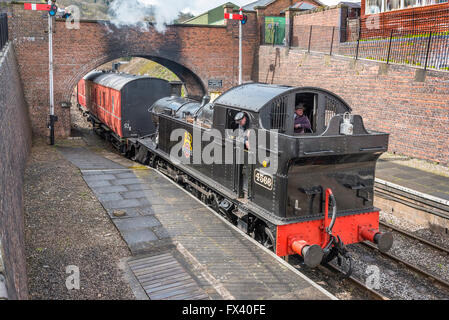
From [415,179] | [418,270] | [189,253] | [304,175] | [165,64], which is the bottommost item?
[418,270]

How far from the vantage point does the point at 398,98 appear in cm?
1426

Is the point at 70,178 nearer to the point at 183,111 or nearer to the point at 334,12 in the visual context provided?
the point at 183,111

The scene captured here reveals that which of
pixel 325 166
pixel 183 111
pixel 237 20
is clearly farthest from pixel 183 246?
pixel 237 20

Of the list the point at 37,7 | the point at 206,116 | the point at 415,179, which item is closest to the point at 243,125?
the point at 206,116

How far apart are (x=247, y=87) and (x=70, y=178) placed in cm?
590

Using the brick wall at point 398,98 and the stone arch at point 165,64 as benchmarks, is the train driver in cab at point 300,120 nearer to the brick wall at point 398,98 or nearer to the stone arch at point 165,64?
the brick wall at point 398,98

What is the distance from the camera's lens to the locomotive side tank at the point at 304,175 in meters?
6.22

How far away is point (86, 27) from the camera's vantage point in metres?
19.6

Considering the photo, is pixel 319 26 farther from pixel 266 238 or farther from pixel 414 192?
pixel 266 238

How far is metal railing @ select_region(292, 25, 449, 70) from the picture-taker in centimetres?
1414

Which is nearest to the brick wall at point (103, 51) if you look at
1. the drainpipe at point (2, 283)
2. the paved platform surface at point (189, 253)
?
the paved platform surface at point (189, 253)

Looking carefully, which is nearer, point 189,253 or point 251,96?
point 189,253

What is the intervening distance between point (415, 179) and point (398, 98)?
161 inches

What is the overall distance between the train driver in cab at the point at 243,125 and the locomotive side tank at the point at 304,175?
0.09 meters
